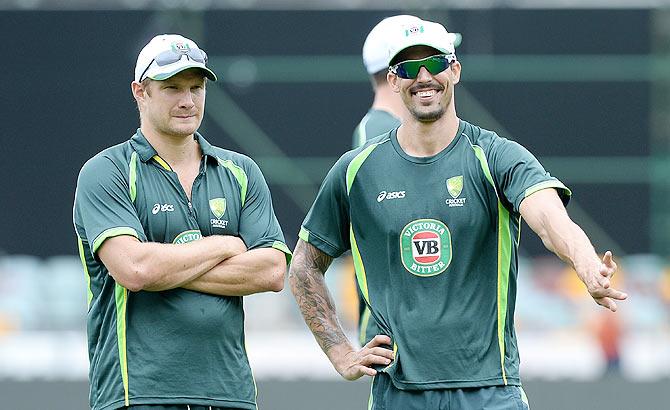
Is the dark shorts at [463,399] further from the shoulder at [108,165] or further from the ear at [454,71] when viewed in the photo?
the shoulder at [108,165]

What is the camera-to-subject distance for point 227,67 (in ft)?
45.2

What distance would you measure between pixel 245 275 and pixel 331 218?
0.33 m

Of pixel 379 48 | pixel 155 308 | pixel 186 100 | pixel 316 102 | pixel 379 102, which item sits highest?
pixel 316 102

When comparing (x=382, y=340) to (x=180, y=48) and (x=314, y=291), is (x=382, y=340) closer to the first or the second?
(x=314, y=291)

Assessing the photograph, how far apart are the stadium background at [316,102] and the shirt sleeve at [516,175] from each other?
8638mm

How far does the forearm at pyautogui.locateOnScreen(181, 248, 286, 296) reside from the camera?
15.0 ft

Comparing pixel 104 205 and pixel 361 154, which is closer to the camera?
pixel 104 205

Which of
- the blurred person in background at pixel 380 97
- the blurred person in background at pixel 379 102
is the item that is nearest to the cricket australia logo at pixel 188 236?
the blurred person in background at pixel 379 102

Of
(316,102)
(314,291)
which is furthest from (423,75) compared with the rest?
(316,102)

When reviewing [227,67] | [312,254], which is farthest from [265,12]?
[312,254]

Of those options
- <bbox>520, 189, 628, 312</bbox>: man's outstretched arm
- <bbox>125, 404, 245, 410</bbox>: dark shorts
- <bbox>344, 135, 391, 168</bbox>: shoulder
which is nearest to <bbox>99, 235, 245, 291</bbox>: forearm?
<bbox>125, 404, 245, 410</bbox>: dark shorts

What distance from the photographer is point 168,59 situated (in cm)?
467

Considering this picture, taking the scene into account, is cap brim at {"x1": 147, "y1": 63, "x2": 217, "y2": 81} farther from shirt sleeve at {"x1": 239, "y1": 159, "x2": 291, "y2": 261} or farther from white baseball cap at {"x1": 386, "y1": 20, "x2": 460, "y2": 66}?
white baseball cap at {"x1": 386, "y1": 20, "x2": 460, "y2": 66}

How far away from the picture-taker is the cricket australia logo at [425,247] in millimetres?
4457
